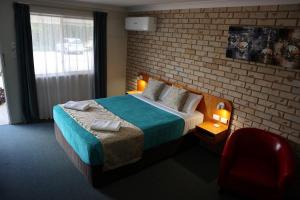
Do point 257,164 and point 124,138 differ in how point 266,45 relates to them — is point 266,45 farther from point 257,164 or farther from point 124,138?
point 124,138

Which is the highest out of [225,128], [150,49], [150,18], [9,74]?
[150,18]

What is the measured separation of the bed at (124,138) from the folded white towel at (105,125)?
0.31 ft

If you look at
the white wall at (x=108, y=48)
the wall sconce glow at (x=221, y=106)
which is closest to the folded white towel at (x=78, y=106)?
the white wall at (x=108, y=48)

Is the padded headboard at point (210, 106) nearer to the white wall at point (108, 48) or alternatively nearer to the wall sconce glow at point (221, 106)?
the wall sconce glow at point (221, 106)

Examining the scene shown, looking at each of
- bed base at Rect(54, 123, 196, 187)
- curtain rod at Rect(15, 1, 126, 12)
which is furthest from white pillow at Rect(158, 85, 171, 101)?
curtain rod at Rect(15, 1, 126, 12)

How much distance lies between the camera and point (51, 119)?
4613mm

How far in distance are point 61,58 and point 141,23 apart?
5.77 feet

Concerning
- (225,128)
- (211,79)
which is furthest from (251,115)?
(211,79)

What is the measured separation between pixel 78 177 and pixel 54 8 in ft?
10.1

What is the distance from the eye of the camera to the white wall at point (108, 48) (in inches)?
150

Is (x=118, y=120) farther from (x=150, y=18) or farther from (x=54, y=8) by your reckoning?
(x=54, y=8)

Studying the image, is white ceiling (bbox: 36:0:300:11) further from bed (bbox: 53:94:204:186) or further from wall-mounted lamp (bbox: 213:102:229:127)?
bed (bbox: 53:94:204:186)

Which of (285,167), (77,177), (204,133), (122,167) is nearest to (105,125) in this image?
(122,167)

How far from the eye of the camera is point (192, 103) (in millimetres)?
3730
